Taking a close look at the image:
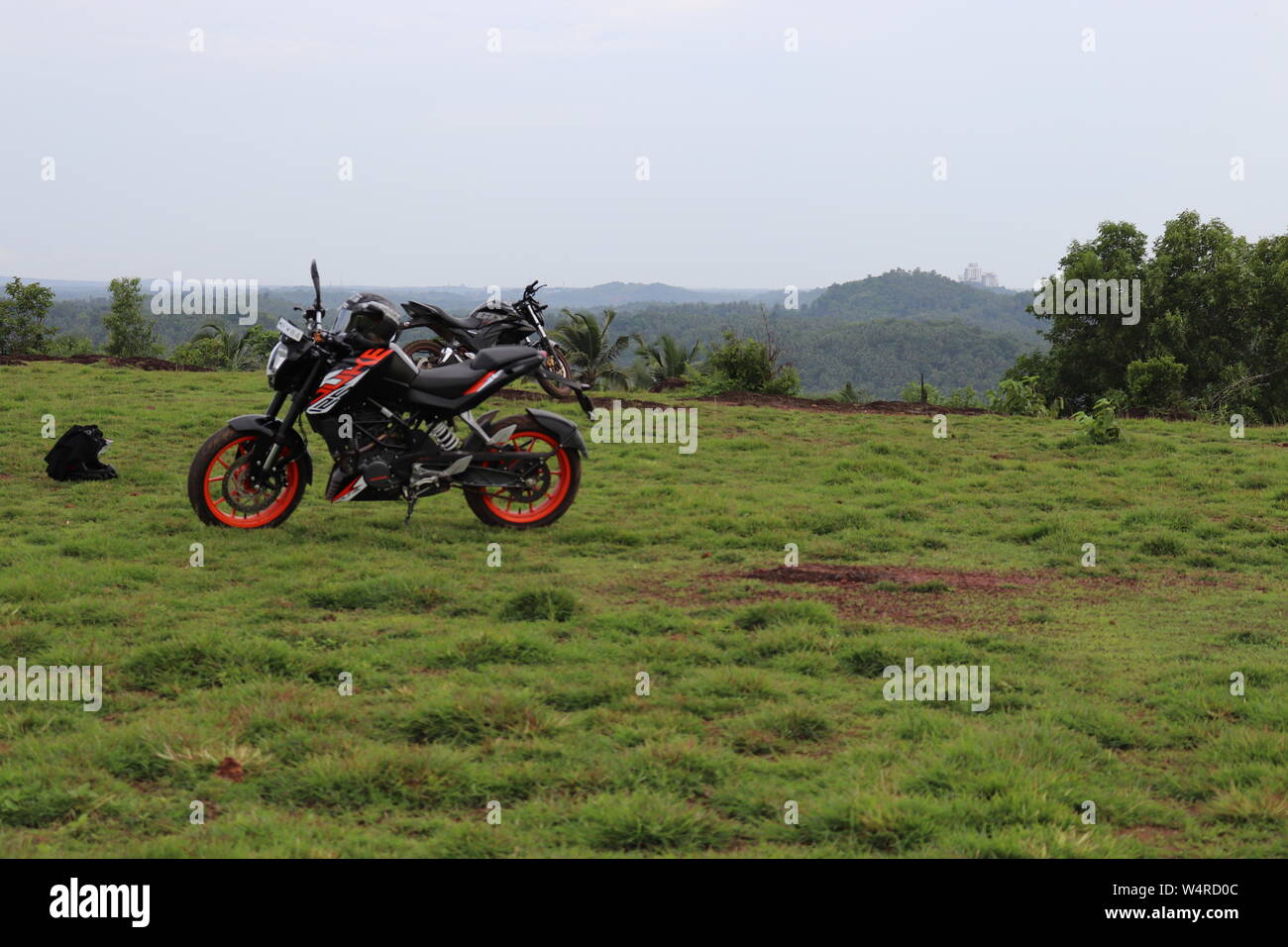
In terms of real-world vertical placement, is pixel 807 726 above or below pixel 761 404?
below

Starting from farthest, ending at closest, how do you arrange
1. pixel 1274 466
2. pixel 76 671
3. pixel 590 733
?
1. pixel 1274 466
2. pixel 76 671
3. pixel 590 733

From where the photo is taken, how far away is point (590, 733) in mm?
5336

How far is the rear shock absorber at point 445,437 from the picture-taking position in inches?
385

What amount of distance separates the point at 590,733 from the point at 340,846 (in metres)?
1.48

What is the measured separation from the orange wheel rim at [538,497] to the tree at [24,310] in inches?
1890

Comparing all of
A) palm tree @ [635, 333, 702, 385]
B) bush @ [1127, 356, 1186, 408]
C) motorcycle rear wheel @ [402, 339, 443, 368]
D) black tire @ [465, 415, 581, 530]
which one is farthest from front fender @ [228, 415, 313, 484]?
palm tree @ [635, 333, 702, 385]

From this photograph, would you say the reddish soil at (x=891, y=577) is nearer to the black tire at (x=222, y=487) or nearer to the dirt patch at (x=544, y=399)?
the black tire at (x=222, y=487)

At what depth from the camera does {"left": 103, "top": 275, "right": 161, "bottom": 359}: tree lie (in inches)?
2530

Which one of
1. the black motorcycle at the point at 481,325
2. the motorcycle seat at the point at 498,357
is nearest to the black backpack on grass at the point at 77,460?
the black motorcycle at the point at 481,325

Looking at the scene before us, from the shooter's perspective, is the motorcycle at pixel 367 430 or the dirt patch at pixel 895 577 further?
the motorcycle at pixel 367 430

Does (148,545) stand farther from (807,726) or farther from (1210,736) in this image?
(1210,736)

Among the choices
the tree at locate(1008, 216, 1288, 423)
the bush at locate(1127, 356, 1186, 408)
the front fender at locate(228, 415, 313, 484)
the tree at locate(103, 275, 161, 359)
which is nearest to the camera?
the front fender at locate(228, 415, 313, 484)

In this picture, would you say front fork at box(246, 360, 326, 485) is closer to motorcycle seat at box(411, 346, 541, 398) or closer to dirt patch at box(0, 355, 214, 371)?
motorcycle seat at box(411, 346, 541, 398)

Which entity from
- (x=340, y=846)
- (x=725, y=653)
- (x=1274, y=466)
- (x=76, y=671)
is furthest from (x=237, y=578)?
(x=1274, y=466)
